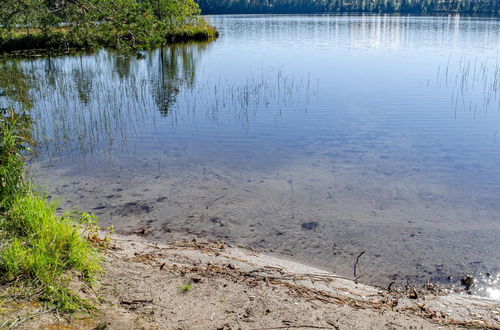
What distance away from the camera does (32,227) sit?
5602mm

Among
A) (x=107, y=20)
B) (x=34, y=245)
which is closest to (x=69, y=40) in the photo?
(x=107, y=20)

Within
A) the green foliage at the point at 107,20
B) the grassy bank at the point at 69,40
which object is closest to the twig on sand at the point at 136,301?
the green foliage at the point at 107,20

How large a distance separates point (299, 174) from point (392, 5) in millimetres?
147676

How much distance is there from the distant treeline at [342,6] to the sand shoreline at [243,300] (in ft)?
428

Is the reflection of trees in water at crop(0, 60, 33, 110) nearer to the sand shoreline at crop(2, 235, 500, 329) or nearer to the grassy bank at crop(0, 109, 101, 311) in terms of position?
the grassy bank at crop(0, 109, 101, 311)

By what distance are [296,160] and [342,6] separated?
153957 millimetres

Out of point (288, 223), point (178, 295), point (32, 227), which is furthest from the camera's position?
point (288, 223)

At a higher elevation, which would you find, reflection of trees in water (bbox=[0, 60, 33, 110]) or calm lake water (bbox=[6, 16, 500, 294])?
reflection of trees in water (bbox=[0, 60, 33, 110])

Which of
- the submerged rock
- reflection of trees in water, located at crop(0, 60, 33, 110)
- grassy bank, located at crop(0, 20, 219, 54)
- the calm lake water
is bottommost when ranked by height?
the submerged rock

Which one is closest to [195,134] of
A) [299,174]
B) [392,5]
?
[299,174]

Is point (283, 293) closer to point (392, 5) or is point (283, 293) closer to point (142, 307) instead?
point (142, 307)

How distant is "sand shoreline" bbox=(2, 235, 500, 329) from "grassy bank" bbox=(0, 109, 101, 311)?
10.0 inches

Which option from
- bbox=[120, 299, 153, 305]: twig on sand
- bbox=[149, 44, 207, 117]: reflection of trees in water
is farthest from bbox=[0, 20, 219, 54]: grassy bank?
bbox=[120, 299, 153, 305]: twig on sand

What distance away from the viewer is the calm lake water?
25.0 feet
